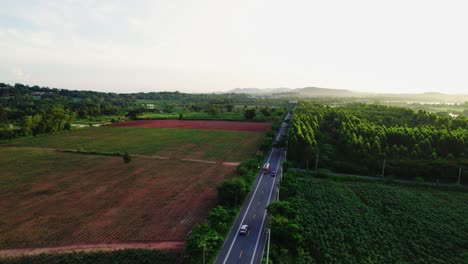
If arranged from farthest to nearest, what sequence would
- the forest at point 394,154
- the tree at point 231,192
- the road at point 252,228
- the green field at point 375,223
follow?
the forest at point 394,154, the tree at point 231,192, the green field at point 375,223, the road at point 252,228

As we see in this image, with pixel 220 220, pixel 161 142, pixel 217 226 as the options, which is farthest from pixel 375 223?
pixel 161 142

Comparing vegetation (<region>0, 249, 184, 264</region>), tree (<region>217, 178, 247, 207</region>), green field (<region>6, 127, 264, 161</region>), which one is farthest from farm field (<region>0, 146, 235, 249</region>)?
green field (<region>6, 127, 264, 161</region>)

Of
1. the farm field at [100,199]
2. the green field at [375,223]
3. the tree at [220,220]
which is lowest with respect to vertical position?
the green field at [375,223]

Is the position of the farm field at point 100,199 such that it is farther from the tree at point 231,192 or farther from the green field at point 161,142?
the green field at point 161,142

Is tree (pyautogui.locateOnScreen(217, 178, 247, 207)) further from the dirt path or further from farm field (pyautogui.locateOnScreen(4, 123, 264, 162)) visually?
farm field (pyautogui.locateOnScreen(4, 123, 264, 162))

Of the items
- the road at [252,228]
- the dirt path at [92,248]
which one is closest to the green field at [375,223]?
the road at [252,228]

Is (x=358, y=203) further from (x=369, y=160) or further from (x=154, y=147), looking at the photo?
(x=154, y=147)
